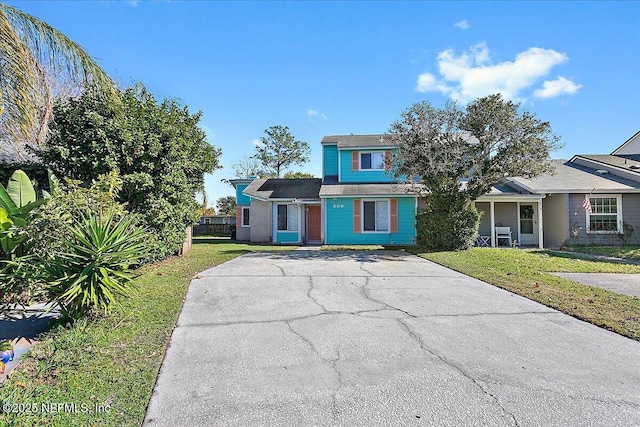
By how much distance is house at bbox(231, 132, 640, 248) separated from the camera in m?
15.4

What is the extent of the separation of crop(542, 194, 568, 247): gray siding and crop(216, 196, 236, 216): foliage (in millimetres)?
31394

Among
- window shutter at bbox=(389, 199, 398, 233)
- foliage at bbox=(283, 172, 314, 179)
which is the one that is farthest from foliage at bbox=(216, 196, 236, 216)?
window shutter at bbox=(389, 199, 398, 233)

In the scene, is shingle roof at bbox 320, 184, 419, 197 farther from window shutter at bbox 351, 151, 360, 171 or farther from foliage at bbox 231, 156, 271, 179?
foliage at bbox 231, 156, 271, 179

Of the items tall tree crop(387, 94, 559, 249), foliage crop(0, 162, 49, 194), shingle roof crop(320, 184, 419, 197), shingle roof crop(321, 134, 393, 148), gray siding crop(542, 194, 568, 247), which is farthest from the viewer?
shingle roof crop(321, 134, 393, 148)

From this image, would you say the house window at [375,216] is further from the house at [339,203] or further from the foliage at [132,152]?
the foliage at [132,152]

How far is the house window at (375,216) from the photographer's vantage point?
17.4m

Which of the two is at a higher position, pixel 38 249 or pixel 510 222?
pixel 510 222

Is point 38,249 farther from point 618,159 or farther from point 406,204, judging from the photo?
point 618,159

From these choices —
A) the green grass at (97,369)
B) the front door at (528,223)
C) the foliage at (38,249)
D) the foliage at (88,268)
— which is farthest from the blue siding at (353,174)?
the foliage at (38,249)

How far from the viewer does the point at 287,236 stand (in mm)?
19375

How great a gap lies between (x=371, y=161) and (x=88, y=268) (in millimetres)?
16154

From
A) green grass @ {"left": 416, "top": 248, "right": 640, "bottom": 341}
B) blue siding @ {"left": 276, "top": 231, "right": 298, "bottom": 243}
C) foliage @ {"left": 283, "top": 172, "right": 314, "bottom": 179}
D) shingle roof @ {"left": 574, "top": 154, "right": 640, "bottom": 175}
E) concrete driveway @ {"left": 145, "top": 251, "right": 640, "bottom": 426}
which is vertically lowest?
concrete driveway @ {"left": 145, "top": 251, "right": 640, "bottom": 426}

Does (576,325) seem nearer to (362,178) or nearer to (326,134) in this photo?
(362,178)

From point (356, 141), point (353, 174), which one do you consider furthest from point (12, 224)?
point (356, 141)
